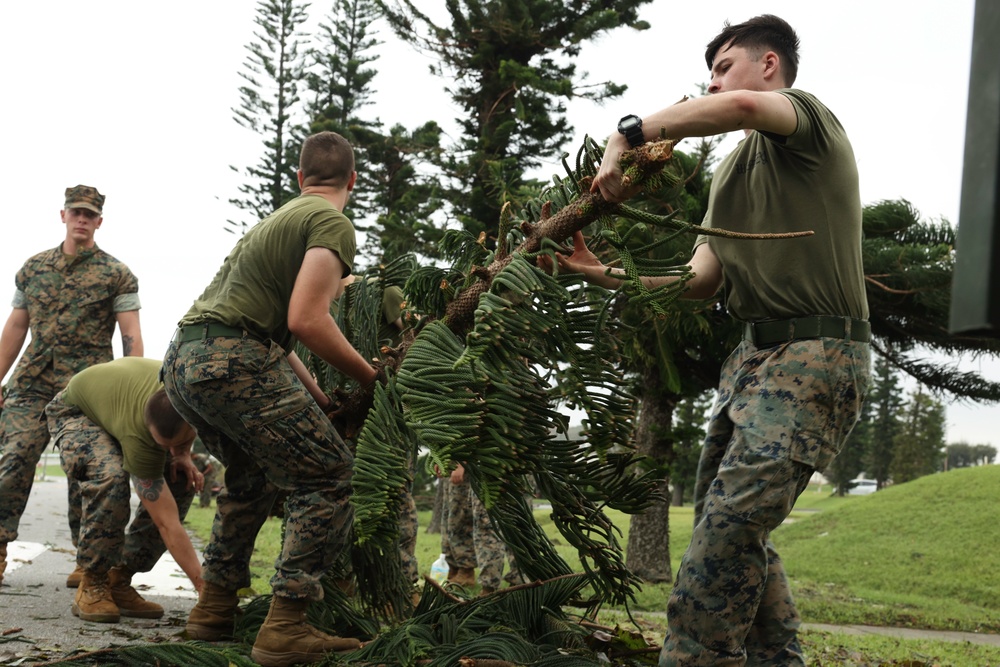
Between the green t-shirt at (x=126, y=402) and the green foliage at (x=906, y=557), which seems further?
the green foliage at (x=906, y=557)

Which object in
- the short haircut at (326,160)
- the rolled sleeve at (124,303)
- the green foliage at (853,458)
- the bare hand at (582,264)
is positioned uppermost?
the short haircut at (326,160)

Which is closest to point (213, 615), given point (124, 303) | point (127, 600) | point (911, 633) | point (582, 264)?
point (127, 600)

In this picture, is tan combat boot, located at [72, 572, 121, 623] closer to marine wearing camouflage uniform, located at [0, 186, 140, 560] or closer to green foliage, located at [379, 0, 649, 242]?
marine wearing camouflage uniform, located at [0, 186, 140, 560]

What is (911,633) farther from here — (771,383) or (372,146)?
(372,146)

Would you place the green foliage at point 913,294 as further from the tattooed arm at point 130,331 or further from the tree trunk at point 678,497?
the tree trunk at point 678,497

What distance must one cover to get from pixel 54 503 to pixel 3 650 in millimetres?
14467

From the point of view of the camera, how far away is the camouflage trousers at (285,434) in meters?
3.08

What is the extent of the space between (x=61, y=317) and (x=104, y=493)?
1649 millimetres

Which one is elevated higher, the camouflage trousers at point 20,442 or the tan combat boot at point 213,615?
the camouflage trousers at point 20,442

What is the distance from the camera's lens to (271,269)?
3287 millimetres

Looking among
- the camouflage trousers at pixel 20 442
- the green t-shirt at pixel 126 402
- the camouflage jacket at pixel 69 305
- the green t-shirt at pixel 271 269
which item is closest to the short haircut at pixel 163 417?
the green t-shirt at pixel 126 402

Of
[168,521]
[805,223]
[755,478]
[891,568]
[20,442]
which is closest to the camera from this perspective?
[755,478]

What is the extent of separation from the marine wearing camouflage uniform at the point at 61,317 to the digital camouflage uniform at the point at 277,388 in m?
2.70

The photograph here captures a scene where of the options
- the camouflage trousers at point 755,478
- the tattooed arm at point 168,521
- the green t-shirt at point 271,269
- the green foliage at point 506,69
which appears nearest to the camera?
the camouflage trousers at point 755,478
